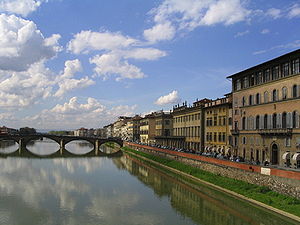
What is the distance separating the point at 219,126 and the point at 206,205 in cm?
2451

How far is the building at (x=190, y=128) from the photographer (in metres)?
61.5

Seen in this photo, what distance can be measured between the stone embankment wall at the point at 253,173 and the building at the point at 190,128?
34.2 feet

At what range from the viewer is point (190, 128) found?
67312 millimetres

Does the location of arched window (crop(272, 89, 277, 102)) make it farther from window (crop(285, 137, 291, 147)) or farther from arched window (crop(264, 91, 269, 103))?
window (crop(285, 137, 291, 147))

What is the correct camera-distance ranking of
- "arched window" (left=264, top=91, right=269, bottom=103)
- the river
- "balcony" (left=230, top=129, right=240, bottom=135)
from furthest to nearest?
1. "balcony" (left=230, top=129, right=240, bottom=135)
2. "arched window" (left=264, top=91, right=269, bottom=103)
3. the river

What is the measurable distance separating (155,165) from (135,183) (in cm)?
1954

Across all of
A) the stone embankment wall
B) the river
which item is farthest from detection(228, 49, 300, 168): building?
the river

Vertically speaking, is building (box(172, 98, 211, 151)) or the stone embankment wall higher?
building (box(172, 98, 211, 151))

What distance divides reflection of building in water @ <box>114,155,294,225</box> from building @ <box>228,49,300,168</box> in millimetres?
7117

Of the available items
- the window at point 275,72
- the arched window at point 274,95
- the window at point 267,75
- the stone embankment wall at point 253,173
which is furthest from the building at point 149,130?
the window at point 275,72

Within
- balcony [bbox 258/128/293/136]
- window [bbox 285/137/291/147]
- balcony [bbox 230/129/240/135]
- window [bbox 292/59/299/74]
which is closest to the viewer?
window [bbox 292/59/299/74]

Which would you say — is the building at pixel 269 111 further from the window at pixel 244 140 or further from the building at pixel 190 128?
the building at pixel 190 128

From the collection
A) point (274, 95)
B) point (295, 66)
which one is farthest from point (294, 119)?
point (295, 66)

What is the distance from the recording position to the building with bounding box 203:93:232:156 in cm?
5056
